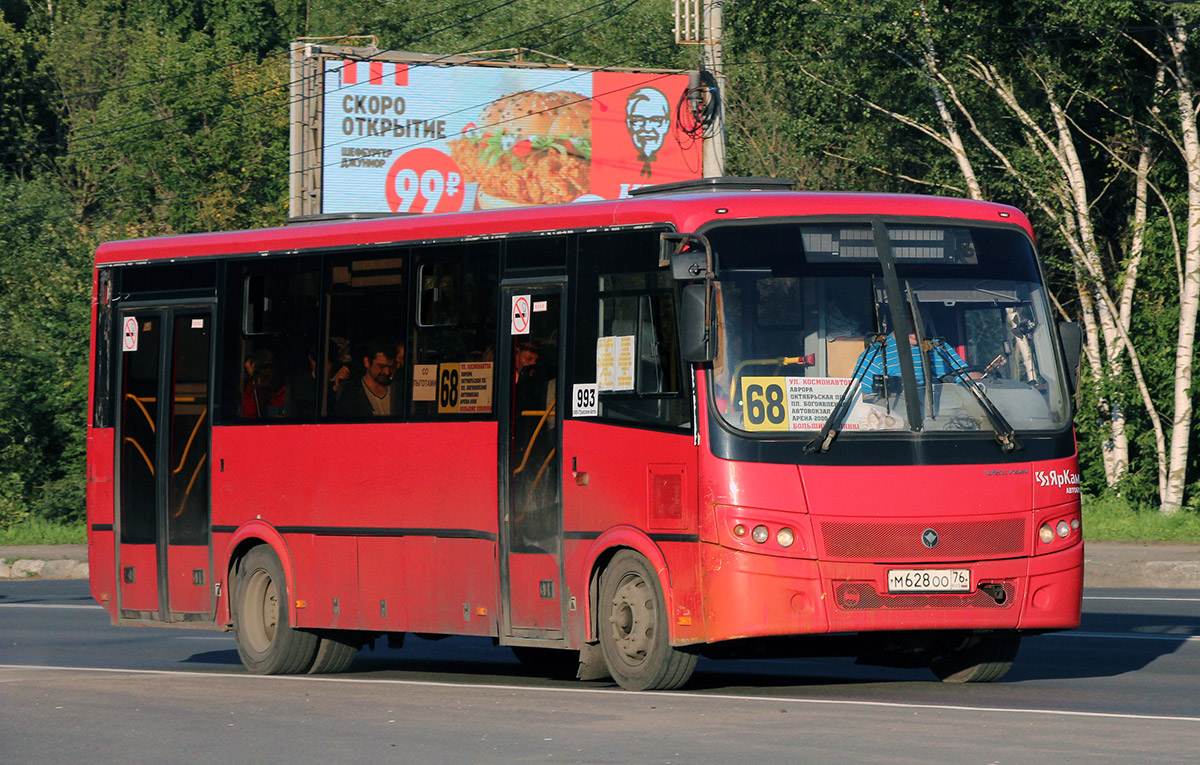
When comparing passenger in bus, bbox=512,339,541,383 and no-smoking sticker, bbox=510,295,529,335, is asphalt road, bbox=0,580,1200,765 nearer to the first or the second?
passenger in bus, bbox=512,339,541,383

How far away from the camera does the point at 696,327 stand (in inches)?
460

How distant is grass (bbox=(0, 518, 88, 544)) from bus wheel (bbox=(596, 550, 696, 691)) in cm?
2330

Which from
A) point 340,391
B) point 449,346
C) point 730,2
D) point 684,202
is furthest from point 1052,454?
point 730,2

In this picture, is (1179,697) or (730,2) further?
(730,2)

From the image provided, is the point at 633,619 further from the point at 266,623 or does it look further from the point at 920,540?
the point at 266,623

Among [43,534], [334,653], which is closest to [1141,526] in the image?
[334,653]

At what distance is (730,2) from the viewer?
109 feet

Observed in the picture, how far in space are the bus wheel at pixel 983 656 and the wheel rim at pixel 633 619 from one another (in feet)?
6.66

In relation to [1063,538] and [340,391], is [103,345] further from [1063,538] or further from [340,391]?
[1063,538]

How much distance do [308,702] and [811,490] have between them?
3.27 m

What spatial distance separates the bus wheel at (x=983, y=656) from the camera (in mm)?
12828

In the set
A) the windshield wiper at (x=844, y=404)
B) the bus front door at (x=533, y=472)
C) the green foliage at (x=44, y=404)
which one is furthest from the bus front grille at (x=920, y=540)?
the green foliage at (x=44, y=404)

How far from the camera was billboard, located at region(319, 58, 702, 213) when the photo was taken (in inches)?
1544

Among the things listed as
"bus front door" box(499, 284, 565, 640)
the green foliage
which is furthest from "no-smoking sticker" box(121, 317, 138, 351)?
the green foliage
